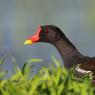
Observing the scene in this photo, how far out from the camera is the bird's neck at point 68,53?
32.5 ft

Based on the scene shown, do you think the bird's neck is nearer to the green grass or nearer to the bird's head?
the bird's head

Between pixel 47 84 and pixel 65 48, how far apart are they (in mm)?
6876

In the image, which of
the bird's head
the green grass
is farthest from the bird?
the green grass

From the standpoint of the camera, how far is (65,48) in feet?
34.9

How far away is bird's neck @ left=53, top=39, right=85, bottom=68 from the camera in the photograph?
9898 millimetres

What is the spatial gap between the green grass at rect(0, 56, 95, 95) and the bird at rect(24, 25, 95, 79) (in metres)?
4.50

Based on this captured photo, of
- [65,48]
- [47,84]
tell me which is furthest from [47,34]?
[47,84]

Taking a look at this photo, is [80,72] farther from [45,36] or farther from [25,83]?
[25,83]

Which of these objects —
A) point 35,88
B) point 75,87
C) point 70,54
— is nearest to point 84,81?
point 75,87

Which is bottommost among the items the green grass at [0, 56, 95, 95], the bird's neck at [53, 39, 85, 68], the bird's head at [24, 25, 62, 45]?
the bird's neck at [53, 39, 85, 68]

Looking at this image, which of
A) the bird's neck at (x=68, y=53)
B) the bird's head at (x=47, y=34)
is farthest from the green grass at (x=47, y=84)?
the bird's head at (x=47, y=34)

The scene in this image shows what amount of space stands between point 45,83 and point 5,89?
11.9 inches

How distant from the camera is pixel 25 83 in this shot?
380 centimetres

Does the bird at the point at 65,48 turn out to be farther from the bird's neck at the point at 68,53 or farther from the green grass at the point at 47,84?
the green grass at the point at 47,84
